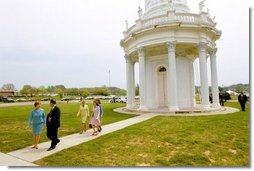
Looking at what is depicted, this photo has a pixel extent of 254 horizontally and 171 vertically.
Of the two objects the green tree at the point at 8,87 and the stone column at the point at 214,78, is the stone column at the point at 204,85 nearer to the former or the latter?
the stone column at the point at 214,78

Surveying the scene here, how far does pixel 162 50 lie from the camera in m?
19.4

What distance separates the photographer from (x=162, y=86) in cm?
2014

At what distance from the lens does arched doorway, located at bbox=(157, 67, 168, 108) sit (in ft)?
65.6

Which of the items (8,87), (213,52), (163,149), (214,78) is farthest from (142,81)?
(8,87)

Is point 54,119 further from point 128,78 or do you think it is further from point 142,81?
point 128,78

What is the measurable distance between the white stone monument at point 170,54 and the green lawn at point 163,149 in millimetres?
7526

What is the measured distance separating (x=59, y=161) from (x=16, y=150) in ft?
7.00

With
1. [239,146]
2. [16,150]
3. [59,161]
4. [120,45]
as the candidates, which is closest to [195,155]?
[239,146]

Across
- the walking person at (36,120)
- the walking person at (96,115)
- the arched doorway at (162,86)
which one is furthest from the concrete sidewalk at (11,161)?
the arched doorway at (162,86)

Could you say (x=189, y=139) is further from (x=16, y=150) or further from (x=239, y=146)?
(x=16, y=150)

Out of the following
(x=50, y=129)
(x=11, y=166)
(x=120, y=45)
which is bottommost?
(x=11, y=166)

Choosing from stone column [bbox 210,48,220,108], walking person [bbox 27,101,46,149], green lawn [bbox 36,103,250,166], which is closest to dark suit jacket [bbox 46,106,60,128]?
walking person [bbox 27,101,46,149]

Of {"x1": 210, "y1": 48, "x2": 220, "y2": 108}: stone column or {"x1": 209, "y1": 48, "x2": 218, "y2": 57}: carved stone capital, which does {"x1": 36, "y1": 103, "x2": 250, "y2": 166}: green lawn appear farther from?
{"x1": 209, "y1": 48, "x2": 218, "y2": 57}: carved stone capital

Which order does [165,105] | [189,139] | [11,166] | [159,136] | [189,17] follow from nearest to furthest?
[11,166]
[189,139]
[159,136]
[189,17]
[165,105]
